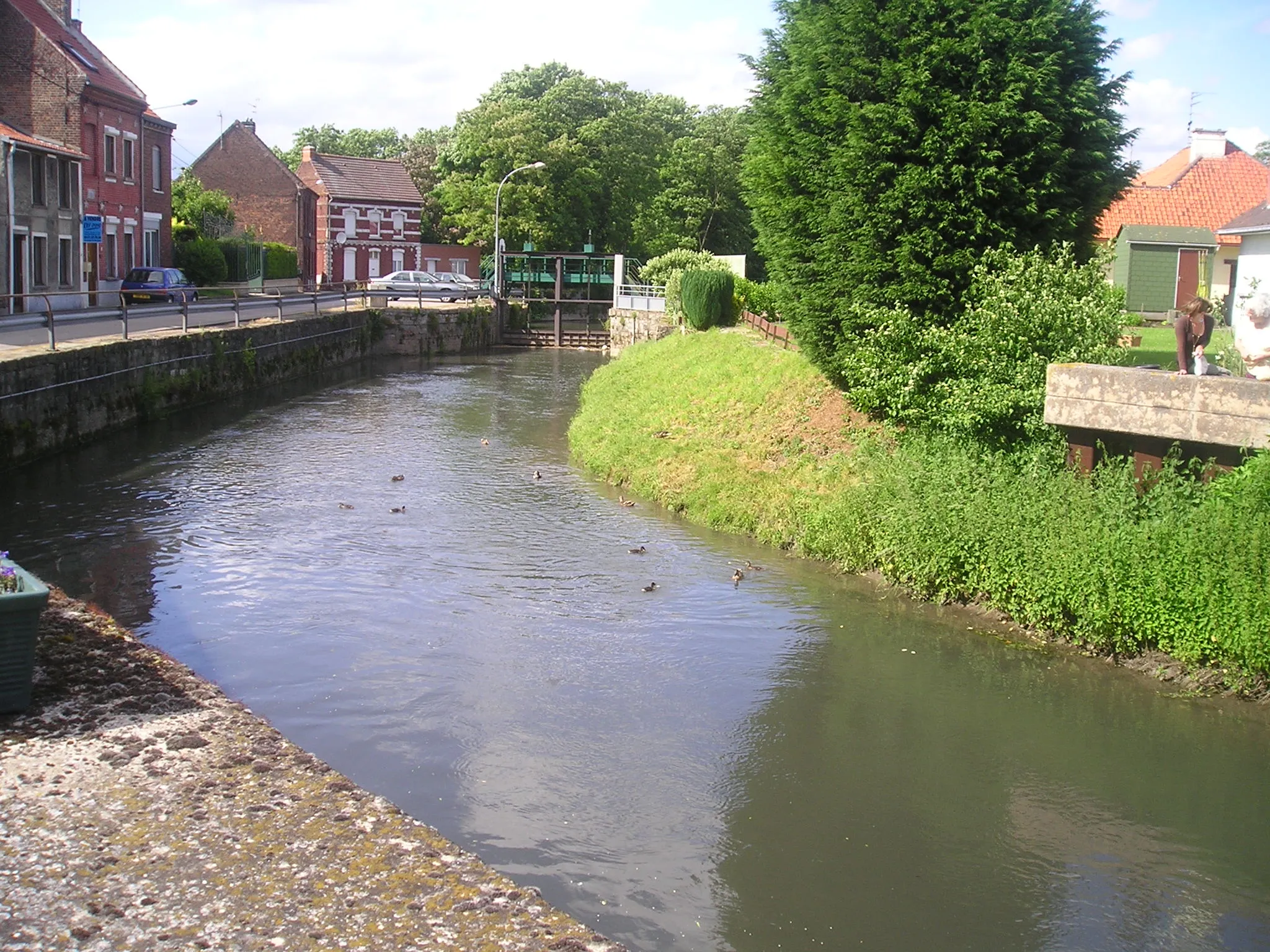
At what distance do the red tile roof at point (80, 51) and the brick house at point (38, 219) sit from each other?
3.55 m

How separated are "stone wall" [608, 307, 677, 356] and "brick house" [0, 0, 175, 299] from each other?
59.7ft

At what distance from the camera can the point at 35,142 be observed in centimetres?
3634

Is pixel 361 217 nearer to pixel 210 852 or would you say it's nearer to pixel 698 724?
pixel 698 724

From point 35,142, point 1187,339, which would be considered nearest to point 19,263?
point 35,142

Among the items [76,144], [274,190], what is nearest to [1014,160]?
[76,144]

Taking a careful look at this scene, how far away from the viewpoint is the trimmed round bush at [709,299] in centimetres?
3375

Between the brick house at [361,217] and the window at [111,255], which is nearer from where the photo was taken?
the window at [111,255]

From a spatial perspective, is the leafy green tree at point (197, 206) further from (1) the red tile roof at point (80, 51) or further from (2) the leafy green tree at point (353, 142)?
(2) the leafy green tree at point (353, 142)

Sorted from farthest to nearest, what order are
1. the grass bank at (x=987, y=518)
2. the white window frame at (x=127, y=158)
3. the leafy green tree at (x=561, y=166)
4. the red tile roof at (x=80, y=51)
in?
the leafy green tree at (x=561, y=166), the white window frame at (x=127, y=158), the red tile roof at (x=80, y=51), the grass bank at (x=987, y=518)

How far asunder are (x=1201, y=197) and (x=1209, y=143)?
4.57 meters

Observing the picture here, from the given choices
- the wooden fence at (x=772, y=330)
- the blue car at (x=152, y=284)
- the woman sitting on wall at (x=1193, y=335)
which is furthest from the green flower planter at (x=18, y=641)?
the blue car at (x=152, y=284)

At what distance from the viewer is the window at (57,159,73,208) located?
128 ft

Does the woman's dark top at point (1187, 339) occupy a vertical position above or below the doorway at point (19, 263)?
below

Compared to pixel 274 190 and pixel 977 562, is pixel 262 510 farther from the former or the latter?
pixel 274 190
